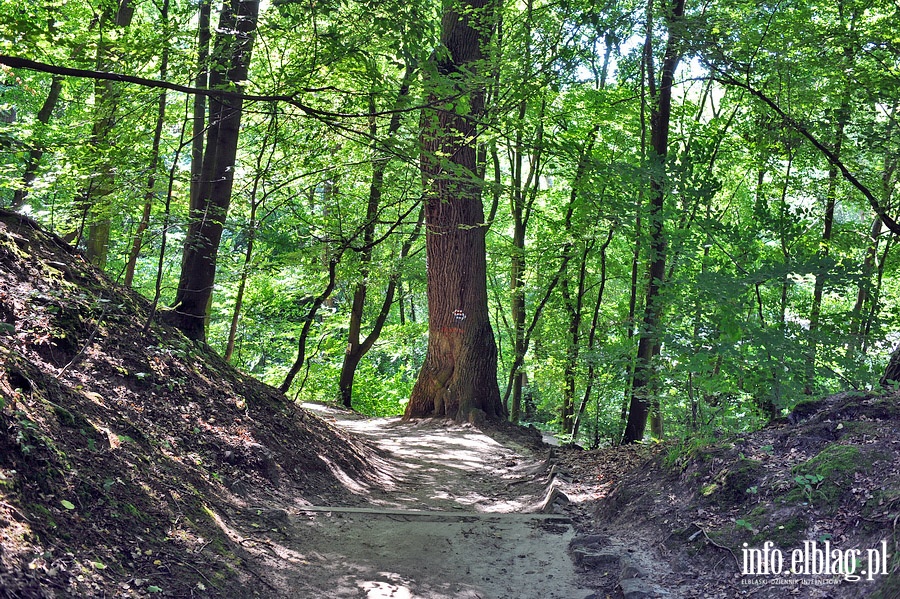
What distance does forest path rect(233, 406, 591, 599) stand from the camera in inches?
157

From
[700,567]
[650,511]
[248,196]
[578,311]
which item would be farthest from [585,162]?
[578,311]

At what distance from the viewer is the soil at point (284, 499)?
3.19 metres

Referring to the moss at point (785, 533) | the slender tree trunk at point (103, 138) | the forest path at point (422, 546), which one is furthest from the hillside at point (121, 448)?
the moss at point (785, 533)

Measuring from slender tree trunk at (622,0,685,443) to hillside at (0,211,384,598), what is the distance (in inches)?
131

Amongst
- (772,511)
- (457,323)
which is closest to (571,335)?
(457,323)

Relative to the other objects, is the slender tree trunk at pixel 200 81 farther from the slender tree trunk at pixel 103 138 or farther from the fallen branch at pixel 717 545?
the fallen branch at pixel 717 545

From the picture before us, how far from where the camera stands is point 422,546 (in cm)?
473

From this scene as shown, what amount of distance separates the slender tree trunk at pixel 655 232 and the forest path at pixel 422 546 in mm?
1757

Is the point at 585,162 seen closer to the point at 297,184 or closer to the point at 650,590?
the point at 650,590

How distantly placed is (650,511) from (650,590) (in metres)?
1.34

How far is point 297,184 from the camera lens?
9242 millimetres

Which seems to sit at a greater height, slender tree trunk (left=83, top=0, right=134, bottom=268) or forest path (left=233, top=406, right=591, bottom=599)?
slender tree trunk (left=83, top=0, right=134, bottom=268)

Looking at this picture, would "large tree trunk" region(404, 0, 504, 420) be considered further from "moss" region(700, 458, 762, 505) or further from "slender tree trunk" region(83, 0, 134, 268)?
"moss" region(700, 458, 762, 505)

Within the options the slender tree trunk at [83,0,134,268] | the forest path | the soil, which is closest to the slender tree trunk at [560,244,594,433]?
the forest path
